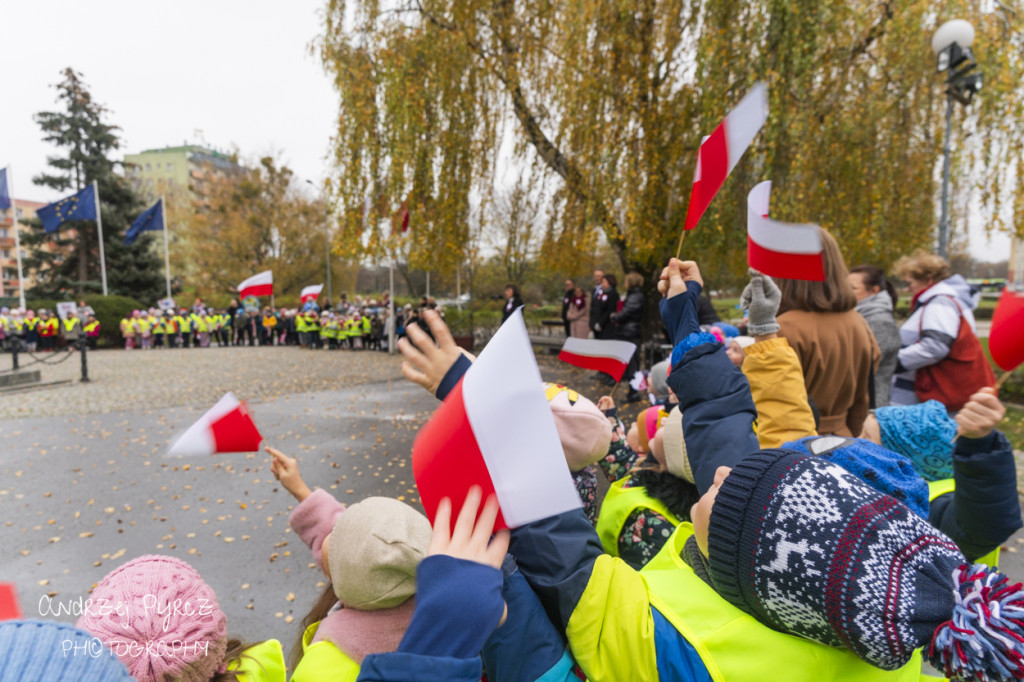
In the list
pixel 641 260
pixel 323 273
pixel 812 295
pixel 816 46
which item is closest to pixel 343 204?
pixel 641 260

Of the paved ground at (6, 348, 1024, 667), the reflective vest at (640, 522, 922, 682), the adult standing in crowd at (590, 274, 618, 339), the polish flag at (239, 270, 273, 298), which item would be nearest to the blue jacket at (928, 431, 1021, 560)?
the reflective vest at (640, 522, 922, 682)

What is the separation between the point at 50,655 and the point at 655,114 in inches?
401

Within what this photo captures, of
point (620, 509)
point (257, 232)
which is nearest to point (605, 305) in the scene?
point (620, 509)

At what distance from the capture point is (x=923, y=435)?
2025 millimetres

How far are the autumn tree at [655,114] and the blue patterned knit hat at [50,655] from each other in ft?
30.0

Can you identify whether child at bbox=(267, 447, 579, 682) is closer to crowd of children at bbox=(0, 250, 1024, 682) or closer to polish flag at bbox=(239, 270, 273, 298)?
crowd of children at bbox=(0, 250, 1024, 682)

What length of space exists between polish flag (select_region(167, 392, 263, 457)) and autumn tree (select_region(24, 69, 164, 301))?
31304 mm

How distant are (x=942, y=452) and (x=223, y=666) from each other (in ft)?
7.76

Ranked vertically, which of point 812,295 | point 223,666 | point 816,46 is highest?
point 816,46

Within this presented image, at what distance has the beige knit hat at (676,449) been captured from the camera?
1.88 metres

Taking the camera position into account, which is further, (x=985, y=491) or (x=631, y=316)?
(x=631, y=316)

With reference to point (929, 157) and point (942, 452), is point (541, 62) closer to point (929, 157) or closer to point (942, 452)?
point (929, 157)

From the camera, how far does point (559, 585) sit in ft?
3.85

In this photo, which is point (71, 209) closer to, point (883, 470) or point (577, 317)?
point (577, 317)
